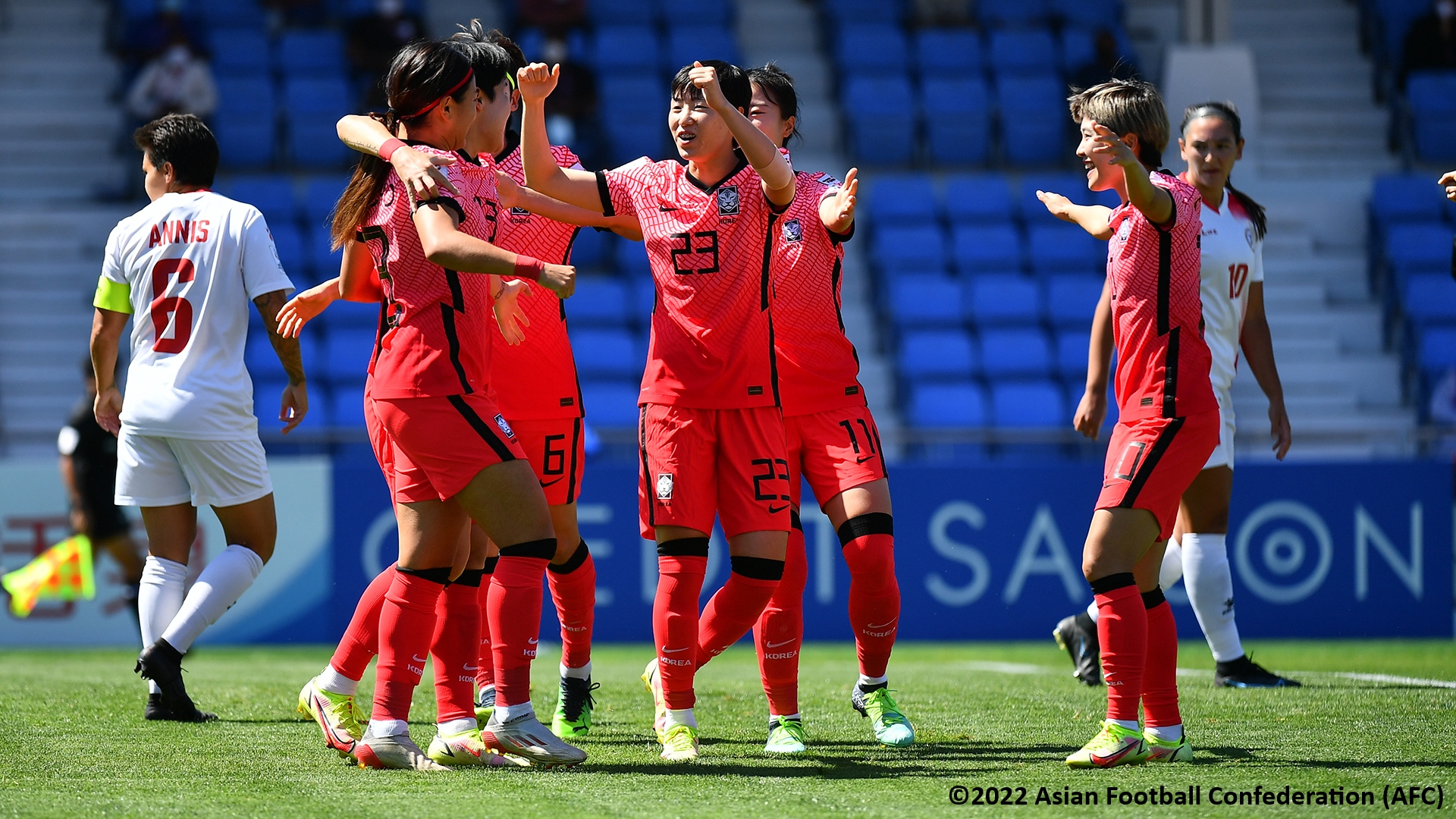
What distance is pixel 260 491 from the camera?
5727mm

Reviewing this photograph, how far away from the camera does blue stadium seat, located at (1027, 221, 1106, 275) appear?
14.7 metres

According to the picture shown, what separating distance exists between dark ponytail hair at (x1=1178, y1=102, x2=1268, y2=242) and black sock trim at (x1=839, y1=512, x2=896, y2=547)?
93.6 inches

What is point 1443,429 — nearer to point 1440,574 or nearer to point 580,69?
point 1440,574

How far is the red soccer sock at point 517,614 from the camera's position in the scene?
4.43 meters

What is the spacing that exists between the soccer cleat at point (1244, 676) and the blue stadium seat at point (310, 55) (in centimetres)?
1202

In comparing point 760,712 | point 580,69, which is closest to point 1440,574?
point 760,712

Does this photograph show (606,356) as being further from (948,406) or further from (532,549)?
(532,549)

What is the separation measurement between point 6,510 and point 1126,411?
8.01 m

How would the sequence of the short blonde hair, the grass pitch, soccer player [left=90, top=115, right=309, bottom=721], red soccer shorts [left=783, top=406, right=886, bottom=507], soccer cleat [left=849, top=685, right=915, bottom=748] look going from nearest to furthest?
the grass pitch, the short blonde hair, soccer cleat [left=849, top=685, right=915, bottom=748], red soccer shorts [left=783, top=406, right=886, bottom=507], soccer player [left=90, top=115, right=309, bottom=721]

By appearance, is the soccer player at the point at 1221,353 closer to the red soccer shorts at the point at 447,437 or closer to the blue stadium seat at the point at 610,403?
the red soccer shorts at the point at 447,437

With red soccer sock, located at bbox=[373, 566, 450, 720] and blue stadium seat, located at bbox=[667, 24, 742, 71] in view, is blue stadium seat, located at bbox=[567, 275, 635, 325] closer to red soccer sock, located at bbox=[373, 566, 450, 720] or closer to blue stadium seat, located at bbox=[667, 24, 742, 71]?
blue stadium seat, located at bbox=[667, 24, 742, 71]

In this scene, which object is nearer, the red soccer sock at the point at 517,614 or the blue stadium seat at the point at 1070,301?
the red soccer sock at the point at 517,614

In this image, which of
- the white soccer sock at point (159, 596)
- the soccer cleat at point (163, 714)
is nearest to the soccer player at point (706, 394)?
the soccer cleat at point (163, 714)

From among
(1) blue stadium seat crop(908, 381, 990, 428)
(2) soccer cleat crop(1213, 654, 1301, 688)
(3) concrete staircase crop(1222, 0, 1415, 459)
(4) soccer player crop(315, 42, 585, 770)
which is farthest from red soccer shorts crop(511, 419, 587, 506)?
(1) blue stadium seat crop(908, 381, 990, 428)
